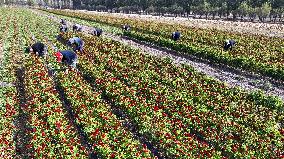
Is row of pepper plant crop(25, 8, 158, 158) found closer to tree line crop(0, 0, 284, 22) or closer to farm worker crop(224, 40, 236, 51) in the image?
farm worker crop(224, 40, 236, 51)

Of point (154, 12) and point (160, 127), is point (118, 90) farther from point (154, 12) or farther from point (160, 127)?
point (154, 12)

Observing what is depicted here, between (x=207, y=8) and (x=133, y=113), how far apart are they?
278 ft

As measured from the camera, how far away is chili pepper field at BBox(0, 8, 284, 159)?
1302cm

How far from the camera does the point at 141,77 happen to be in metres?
22.5

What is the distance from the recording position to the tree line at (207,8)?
84312 mm

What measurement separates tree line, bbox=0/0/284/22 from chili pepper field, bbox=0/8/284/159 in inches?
2460

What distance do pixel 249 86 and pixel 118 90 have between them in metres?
9.35

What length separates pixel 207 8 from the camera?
95500mm

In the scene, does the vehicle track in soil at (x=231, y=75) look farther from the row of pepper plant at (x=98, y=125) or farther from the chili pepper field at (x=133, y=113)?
the row of pepper plant at (x=98, y=125)

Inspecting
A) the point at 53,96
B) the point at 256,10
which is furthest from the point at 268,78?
the point at 256,10

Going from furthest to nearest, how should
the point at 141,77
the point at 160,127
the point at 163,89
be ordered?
the point at 141,77 → the point at 163,89 → the point at 160,127

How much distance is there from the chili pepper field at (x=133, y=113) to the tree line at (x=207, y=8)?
6249 centimetres

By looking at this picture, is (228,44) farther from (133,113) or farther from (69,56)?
(133,113)

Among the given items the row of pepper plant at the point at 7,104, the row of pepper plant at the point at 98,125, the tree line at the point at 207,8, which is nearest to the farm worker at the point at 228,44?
the row of pepper plant at the point at 98,125
